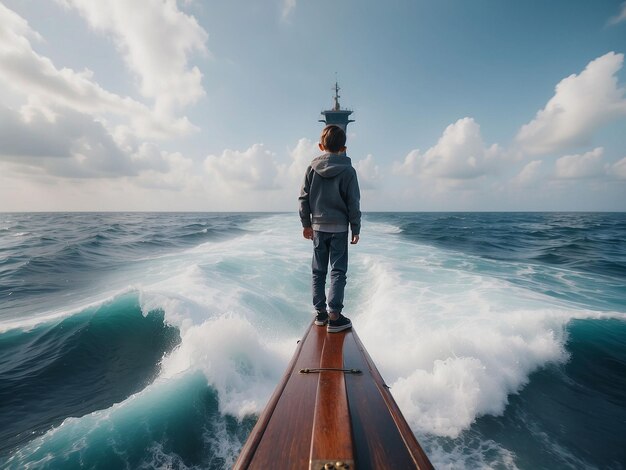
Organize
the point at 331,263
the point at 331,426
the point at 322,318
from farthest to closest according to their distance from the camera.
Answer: the point at 322,318 < the point at 331,263 < the point at 331,426

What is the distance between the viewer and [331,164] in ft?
11.0

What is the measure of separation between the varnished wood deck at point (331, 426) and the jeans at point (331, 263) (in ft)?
3.31

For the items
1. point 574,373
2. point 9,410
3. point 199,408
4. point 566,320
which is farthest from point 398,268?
point 9,410

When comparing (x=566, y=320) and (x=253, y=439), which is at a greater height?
(x=253, y=439)

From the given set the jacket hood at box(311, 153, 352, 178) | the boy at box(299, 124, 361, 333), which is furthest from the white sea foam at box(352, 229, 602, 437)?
the jacket hood at box(311, 153, 352, 178)

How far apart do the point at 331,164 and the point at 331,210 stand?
60 centimetres

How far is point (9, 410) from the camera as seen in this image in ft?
14.3

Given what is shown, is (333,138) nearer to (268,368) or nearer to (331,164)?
(331,164)

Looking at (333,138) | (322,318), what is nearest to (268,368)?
(322,318)

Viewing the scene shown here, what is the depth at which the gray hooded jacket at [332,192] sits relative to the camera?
Answer: 3.36 metres

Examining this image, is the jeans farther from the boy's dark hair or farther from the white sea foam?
the white sea foam

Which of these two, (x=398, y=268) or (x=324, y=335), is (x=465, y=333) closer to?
(x=324, y=335)

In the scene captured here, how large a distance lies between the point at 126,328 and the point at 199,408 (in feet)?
13.2

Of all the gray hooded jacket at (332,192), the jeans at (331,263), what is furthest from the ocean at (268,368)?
the gray hooded jacket at (332,192)
